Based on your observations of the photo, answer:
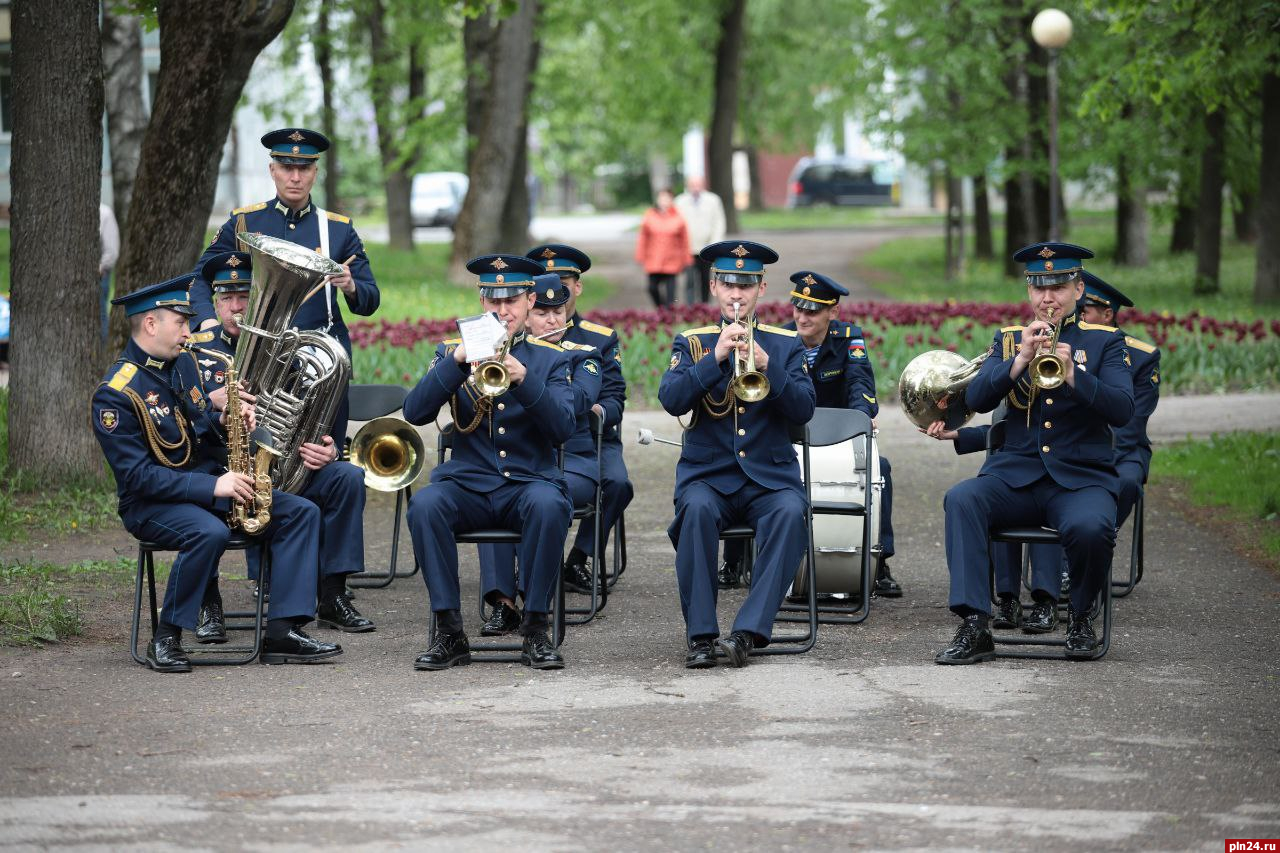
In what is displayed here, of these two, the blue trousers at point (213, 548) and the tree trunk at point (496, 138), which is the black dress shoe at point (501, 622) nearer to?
the blue trousers at point (213, 548)

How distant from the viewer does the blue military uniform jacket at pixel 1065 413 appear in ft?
25.1

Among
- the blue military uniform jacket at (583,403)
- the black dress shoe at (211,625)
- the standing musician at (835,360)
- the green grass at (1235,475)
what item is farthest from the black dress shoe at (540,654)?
the green grass at (1235,475)

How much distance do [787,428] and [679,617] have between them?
1.19 meters

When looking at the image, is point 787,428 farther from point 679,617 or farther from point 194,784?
point 194,784

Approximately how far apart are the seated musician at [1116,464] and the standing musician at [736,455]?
1014mm

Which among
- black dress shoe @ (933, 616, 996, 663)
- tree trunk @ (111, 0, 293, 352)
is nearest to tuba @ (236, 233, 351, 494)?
black dress shoe @ (933, 616, 996, 663)

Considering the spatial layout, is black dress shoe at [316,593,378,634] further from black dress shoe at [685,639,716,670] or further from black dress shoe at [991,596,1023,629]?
black dress shoe at [991,596,1023,629]

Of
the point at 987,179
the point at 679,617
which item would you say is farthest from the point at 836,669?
the point at 987,179

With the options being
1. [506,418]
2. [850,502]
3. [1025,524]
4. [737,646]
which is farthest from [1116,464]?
[506,418]

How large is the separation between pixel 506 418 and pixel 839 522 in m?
1.72

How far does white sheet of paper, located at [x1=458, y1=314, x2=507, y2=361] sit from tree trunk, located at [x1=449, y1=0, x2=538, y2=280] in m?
17.6

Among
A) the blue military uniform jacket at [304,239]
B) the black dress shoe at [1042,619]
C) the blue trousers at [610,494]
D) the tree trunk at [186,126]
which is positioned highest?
the tree trunk at [186,126]

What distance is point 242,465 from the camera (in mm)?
7570

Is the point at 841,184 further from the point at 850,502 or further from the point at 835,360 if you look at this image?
the point at 850,502
